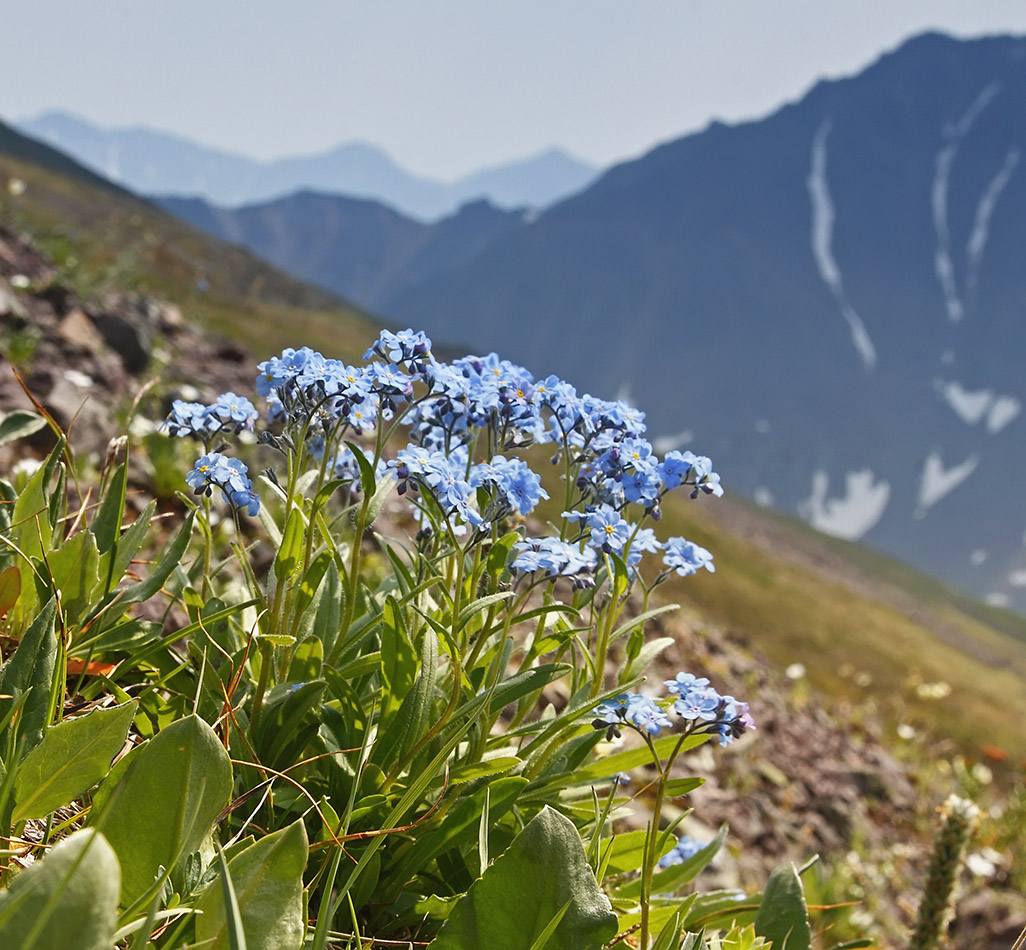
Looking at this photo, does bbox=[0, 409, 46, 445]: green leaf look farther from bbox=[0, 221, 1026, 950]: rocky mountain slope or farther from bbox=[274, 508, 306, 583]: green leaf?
bbox=[274, 508, 306, 583]: green leaf

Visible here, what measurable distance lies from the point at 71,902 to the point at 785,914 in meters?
2.74

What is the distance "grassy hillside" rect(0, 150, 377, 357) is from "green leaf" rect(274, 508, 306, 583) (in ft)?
92.8

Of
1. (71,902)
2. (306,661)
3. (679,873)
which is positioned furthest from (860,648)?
(71,902)

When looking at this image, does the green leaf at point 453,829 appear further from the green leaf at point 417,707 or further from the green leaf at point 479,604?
the green leaf at point 479,604

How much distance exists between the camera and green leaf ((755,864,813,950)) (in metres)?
3.26

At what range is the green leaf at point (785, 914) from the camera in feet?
10.7

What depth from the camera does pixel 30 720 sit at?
2791 mm

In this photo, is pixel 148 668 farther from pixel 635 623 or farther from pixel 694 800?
pixel 694 800

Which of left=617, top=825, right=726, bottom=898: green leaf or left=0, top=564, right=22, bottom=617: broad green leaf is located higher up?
left=0, top=564, right=22, bottom=617: broad green leaf

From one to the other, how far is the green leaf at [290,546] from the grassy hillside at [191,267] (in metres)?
28.3

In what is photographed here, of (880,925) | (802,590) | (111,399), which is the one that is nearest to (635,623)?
(880,925)

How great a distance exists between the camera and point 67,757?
2580 millimetres

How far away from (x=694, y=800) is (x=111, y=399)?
28.8 feet

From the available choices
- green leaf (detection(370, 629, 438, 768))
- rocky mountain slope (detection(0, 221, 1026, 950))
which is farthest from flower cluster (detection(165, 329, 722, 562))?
rocky mountain slope (detection(0, 221, 1026, 950))
